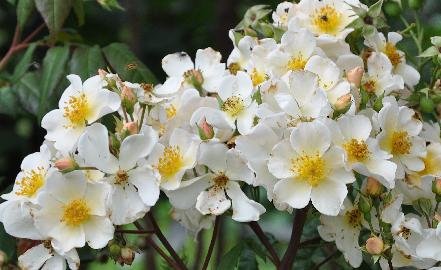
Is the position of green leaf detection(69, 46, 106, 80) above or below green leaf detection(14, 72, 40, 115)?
above

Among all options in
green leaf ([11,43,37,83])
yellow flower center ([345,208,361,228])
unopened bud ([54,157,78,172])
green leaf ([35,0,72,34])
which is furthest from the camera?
green leaf ([11,43,37,83])

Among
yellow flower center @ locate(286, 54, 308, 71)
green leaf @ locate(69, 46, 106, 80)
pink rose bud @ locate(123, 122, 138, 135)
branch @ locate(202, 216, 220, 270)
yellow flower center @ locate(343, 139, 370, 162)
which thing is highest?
yellow flower center @ locate(286, 54, 308, 71)

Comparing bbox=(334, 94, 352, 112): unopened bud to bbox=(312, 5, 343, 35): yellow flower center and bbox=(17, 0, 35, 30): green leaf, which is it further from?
bbox=(17, 0, 35, 30): green leaf

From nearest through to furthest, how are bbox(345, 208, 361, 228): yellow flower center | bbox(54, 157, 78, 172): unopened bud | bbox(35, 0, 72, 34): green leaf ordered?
bbox(54, 157, 78, 172): unopened bud, bbox(345, 208, 361, 228): yellow flower center, bbox(35, 0, 72, 34): green leaf

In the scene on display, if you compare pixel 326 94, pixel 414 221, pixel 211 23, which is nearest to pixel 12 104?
pixel 326 94

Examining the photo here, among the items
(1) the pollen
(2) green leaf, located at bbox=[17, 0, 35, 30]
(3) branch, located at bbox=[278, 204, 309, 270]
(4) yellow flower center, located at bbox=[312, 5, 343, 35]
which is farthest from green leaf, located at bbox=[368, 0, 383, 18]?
(2) green leaf, located at bbox=[17, 0, 35, 30]

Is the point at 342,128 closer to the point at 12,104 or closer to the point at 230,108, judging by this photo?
the point at 230,108
